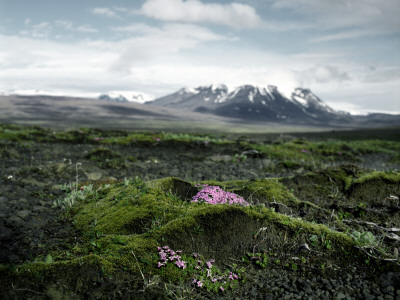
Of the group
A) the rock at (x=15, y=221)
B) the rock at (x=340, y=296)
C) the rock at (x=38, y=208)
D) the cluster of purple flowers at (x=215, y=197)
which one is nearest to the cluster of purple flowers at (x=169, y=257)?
the cluster of purple flowers at (x=215, y=197)

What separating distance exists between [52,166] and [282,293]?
11177 millimetres

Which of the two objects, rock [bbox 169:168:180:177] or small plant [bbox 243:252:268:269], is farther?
rock [bbox 169:168:180:177]

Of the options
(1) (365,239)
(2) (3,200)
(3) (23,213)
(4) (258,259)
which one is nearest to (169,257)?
(4) (258,259)

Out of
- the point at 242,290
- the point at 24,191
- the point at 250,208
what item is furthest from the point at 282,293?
the point at 24,191

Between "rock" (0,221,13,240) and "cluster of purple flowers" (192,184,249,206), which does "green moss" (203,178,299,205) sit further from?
"rock" (0,221,13,240)

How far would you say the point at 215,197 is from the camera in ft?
21.2

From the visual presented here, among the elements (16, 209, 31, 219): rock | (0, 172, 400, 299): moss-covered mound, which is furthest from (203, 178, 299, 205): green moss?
(16, 209, 31, 219): rock

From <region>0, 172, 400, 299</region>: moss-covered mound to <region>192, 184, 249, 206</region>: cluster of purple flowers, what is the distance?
0.99 feet

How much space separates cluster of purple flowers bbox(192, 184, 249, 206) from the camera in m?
6.33

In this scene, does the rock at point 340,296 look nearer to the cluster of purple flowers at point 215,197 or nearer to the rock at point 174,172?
the cluster of purple flowers at point 215,197

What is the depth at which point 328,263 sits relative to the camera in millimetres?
4840

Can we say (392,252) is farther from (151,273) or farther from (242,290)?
(151,273)

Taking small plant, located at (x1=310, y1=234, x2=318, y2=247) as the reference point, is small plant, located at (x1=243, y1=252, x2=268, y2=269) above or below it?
below

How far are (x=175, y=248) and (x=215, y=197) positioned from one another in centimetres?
196
